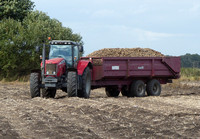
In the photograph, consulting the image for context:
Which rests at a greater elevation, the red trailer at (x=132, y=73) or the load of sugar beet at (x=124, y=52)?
the load of sugar beet at (x=124, y=52)

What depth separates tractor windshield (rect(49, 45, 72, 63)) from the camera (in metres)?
16.7

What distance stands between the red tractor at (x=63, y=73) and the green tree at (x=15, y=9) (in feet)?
74.5

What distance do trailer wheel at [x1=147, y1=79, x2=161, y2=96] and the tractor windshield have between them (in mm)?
5155

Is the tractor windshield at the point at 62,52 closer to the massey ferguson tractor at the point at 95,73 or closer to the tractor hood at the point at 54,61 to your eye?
the massey ferguson tractor at the point at 95,73

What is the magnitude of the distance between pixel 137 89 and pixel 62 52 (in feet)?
14.9

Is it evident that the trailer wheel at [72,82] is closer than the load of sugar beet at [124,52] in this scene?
Yes

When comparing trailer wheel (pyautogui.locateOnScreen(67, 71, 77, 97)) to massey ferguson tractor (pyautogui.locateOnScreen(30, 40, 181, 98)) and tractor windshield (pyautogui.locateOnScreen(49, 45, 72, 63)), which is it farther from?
tractor windshield (pyautogui.locateOnScreen(49, 45, 72, 63))

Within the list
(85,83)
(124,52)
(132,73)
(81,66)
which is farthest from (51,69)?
(124,52)

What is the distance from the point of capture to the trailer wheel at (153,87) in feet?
65.7

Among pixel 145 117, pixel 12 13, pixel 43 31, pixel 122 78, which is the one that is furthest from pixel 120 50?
pixel 12 13

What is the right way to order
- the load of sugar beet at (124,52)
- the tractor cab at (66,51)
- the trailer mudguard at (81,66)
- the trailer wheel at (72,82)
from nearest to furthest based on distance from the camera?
the trailer wheel at (72,82) → the trailer mudguard at (81,66) → the tractor cab at (66,51) → the load of sugar beet at (124,52)

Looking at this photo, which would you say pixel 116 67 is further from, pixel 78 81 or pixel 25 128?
pixel 25 128

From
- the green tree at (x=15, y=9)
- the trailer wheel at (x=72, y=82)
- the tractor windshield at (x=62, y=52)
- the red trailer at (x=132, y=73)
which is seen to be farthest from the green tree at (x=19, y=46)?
the trailer wheel at (x=72, y=82)

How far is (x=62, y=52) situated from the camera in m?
16.8
